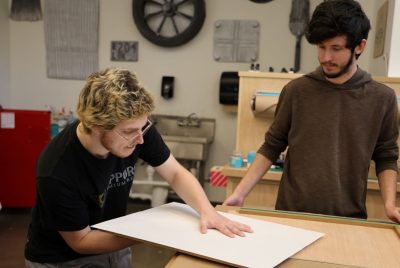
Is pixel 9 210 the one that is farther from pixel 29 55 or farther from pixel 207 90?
pixel 207 90

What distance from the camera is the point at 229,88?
3.40 m

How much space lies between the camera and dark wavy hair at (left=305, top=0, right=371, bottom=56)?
116cm

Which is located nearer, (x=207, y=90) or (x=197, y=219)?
(x=197, y=219)

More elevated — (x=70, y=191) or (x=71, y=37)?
(x=71, y=37)

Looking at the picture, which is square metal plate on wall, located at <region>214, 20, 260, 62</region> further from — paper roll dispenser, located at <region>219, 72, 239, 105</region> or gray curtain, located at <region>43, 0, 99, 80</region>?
gray curtain, located at <region>43, 0, 99, 80</region>

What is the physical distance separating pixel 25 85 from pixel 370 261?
3775mm

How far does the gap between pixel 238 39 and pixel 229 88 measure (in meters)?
0.47

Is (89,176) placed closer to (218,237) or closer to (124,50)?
→ (218,237)

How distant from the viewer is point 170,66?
367 centimetres

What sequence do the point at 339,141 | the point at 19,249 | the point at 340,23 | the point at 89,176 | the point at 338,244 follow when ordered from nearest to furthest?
the point at 338,244 < the point at 89,176 < the point at 340,23 < the point at 339,141 < the point at 19,249

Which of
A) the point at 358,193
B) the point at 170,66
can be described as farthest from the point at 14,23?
the point at 358,193

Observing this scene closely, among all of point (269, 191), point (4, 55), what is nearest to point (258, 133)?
point (269, 191)

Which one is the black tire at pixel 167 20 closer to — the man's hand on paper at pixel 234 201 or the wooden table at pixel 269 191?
the wooden table at pixel 269 191

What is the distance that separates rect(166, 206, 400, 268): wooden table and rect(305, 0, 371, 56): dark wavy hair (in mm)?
533
